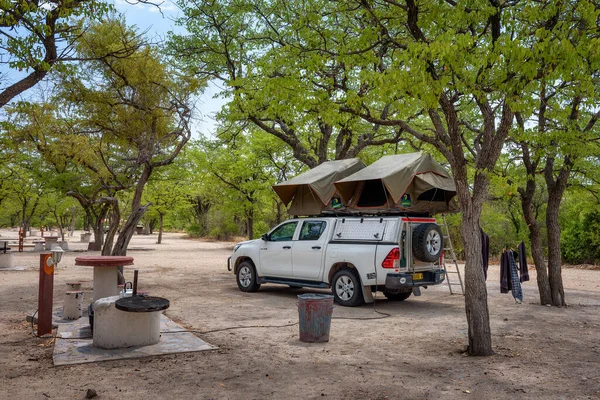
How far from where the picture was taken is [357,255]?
11156 mm

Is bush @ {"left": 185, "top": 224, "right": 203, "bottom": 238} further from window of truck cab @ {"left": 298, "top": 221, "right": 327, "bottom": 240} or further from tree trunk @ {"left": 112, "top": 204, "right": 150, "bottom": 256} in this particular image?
window of truck cab @ {"left": 298, "top": 221, "right": 327, "bottom": 240}

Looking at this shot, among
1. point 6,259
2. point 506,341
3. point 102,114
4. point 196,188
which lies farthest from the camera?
point 196,188

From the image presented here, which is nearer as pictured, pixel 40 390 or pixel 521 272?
pixel 40 390

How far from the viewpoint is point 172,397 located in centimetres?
511

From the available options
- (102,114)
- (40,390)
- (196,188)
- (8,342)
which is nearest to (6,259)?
(102,114)

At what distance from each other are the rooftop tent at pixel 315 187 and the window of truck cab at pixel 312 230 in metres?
0.87

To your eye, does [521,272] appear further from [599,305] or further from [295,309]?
[295,309]

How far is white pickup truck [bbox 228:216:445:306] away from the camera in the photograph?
427 inches

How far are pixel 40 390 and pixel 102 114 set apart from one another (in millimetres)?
11180

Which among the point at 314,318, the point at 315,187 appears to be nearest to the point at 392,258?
the point at 315,187

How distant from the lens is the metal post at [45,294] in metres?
7.50

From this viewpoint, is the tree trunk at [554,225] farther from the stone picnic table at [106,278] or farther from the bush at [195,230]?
the bush at [195,230]

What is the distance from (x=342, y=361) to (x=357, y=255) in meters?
4.67

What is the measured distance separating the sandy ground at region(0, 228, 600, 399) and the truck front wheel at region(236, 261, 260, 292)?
71.6 inches
